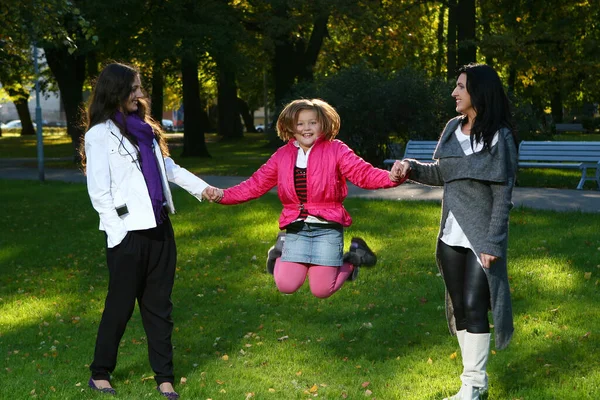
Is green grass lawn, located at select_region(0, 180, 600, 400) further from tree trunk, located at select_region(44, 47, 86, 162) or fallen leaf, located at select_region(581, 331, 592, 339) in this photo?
tree trunk, located at select_region(44, 47, 86, 162)

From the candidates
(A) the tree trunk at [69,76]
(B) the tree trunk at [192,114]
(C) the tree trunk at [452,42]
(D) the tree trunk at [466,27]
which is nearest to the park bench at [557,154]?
(D) the tree trunk at [466,27]

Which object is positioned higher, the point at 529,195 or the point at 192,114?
the point at 192,114

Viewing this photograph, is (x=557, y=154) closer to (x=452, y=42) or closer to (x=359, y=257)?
(x=452, y=42)

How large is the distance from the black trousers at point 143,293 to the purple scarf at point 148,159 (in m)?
0.19

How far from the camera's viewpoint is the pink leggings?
6.12 meters

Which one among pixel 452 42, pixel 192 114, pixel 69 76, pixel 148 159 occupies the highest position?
pixel 452 42

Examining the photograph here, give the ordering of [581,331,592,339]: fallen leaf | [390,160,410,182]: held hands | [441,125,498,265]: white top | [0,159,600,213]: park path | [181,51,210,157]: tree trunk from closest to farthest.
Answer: [441,125,498,265]: white top < [390,160,410,182]: held hands < [581,331,592,339]: fallen leaf < [0,159,600,213]: park path < [181,51,210,157]: tree trunk

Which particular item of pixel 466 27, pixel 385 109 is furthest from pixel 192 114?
pixel 385 109

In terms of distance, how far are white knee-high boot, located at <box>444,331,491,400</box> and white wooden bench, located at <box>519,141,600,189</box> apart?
12.5 metres

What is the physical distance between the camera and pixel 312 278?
6168 mm

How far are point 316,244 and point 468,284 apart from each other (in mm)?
1174

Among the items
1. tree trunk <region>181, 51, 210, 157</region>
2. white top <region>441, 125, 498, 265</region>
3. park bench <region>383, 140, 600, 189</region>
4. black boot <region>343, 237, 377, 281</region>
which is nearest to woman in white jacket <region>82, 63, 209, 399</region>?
black boot <region>343, 237, 377, 281</region>

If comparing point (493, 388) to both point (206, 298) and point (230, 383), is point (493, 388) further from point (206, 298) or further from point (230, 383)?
point (206, 298)

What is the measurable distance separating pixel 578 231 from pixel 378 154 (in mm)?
10300
